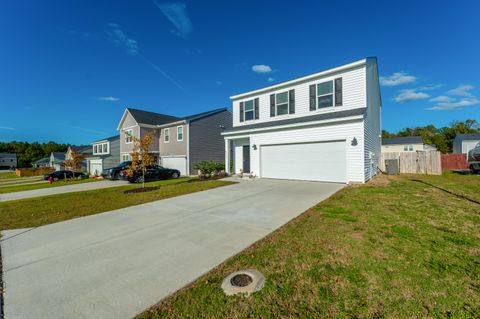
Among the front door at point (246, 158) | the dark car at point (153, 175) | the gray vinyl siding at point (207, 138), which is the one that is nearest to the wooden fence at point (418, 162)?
the front door at point (246, 158)

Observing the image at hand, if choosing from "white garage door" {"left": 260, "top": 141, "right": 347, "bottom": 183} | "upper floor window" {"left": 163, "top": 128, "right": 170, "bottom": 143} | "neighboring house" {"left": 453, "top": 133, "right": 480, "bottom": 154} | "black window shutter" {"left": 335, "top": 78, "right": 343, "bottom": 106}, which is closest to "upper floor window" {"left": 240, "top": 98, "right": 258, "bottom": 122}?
"white garage door" {"left": 260, "top": 141, "right": 347, "bottom": 183}

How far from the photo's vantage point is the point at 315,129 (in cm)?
1162

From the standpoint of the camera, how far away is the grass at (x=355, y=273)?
7.05 feet

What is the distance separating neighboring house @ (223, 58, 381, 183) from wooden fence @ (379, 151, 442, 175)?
454 cm

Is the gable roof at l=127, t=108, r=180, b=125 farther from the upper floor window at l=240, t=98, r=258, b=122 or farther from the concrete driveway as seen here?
the concrete driveway

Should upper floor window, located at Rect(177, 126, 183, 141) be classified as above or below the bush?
above

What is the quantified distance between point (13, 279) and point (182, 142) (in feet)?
58.9

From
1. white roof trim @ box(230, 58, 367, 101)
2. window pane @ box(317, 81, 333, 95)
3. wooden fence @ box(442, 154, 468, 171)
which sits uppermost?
white roof trim @ box(230, 58, 367, 101)

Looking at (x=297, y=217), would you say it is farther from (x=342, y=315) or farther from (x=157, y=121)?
(x=157, y=121)

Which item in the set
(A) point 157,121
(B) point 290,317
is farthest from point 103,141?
(B) point 290,317

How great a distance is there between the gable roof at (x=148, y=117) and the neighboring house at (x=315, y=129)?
12256mm

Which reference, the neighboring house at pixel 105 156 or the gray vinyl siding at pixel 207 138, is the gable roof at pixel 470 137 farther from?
the neighboring house at pixel 105 156

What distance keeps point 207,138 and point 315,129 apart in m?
12.4

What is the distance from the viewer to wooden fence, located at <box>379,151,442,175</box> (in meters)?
14.7
